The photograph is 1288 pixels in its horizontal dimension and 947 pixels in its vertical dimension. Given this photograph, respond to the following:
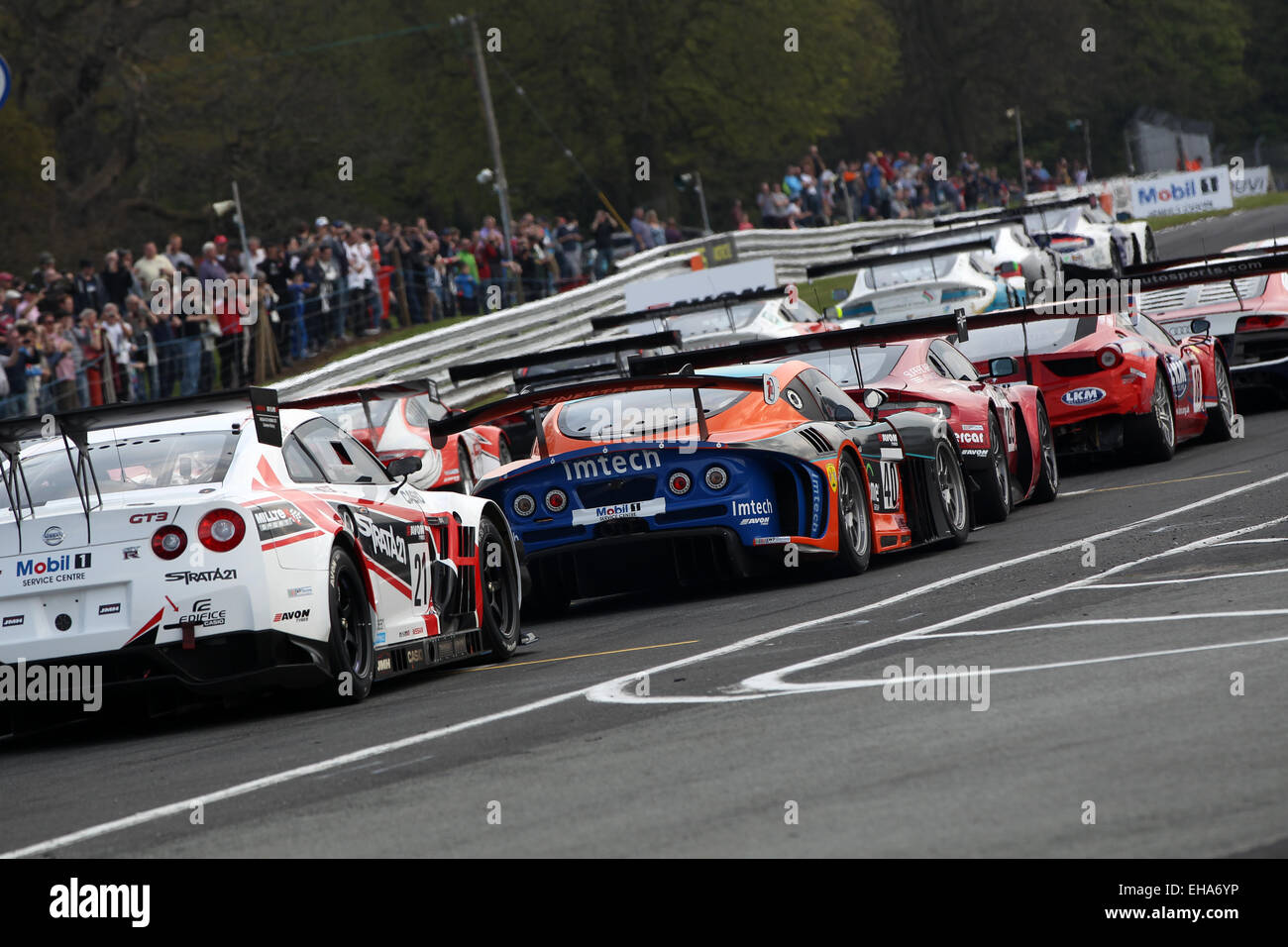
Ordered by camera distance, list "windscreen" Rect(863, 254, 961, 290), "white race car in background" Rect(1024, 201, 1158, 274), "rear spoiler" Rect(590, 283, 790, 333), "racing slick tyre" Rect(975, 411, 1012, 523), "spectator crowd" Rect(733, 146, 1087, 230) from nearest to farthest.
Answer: "racing slick tyre" Rect(975, 411, 1012, 523) → "rear spoiler" Rect(590, 283, 790, 333) → "windscreen" Rect(863, 254, 961, 290) → "white race car in background" Rect(1024, 201, 1158, 274) → "spectator crowd" Rect(733, 146, 1087, 230)

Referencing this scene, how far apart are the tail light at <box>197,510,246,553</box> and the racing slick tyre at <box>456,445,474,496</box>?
9010mm

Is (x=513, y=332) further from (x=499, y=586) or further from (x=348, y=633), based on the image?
(x=348, y=633)

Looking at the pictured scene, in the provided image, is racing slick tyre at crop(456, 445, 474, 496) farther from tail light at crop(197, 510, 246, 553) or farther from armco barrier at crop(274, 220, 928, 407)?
tail light at crop(197, 510, 246, 553)

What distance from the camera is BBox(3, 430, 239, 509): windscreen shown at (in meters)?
8.52

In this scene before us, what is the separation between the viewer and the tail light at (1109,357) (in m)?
16.9

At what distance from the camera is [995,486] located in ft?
48.2

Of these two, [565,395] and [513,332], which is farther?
[513,332]

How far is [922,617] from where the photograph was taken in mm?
9711

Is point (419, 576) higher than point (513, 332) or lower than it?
lower

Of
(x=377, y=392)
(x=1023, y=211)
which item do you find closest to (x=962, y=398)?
(x=377, y=392)

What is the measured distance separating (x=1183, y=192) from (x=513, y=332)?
3301 cm

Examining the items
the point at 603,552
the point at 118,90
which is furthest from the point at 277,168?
the point at 603,552

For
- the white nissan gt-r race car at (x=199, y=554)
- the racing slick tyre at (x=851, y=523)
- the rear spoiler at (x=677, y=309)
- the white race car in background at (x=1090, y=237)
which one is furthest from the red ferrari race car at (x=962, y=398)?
the white race car in background at (x=1090, y=237)

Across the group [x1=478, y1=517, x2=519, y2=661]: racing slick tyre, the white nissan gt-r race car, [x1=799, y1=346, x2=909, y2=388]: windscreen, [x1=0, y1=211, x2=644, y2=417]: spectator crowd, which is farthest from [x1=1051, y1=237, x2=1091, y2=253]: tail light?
the white nissan gt-r race car
